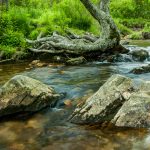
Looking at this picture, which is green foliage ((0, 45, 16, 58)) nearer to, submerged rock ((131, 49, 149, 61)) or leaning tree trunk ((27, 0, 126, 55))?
leaning tree trunk ((27, 0, 126, 55))

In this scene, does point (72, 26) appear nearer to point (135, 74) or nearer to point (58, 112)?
point (135, 74)

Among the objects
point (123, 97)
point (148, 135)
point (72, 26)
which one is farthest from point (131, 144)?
Answer: point (72, 26)

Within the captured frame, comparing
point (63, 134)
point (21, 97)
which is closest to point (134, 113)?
point (63, 134)

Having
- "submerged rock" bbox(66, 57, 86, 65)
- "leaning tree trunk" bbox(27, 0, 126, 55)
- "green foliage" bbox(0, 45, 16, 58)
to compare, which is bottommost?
"submerged rock" bbox(66, 57, 86, 65)

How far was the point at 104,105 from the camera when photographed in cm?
664

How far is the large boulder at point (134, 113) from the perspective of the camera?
6129 millimetres

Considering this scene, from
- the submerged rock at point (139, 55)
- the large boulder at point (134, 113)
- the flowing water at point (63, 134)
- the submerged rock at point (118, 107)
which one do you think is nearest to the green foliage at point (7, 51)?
the submerged rock at point (139, 55)

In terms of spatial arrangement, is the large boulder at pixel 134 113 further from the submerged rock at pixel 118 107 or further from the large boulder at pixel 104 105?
the large boulder at pixel 104 105

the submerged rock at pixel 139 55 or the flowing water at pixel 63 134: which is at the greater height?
the submerged rock at pixel 139 55

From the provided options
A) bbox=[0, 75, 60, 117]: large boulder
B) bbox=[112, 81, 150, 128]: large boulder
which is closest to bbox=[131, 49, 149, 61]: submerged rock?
bbox=[0, 75, 60, 117]: large boulder

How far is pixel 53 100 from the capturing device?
7.78 meters

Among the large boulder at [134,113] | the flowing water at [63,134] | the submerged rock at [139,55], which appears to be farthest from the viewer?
the submerged rock at [139,55]

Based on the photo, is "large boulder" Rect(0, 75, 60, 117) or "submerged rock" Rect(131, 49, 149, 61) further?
"submerged rock" Rect(131, 49, 149, 61)

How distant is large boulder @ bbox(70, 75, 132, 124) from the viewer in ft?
21.4
